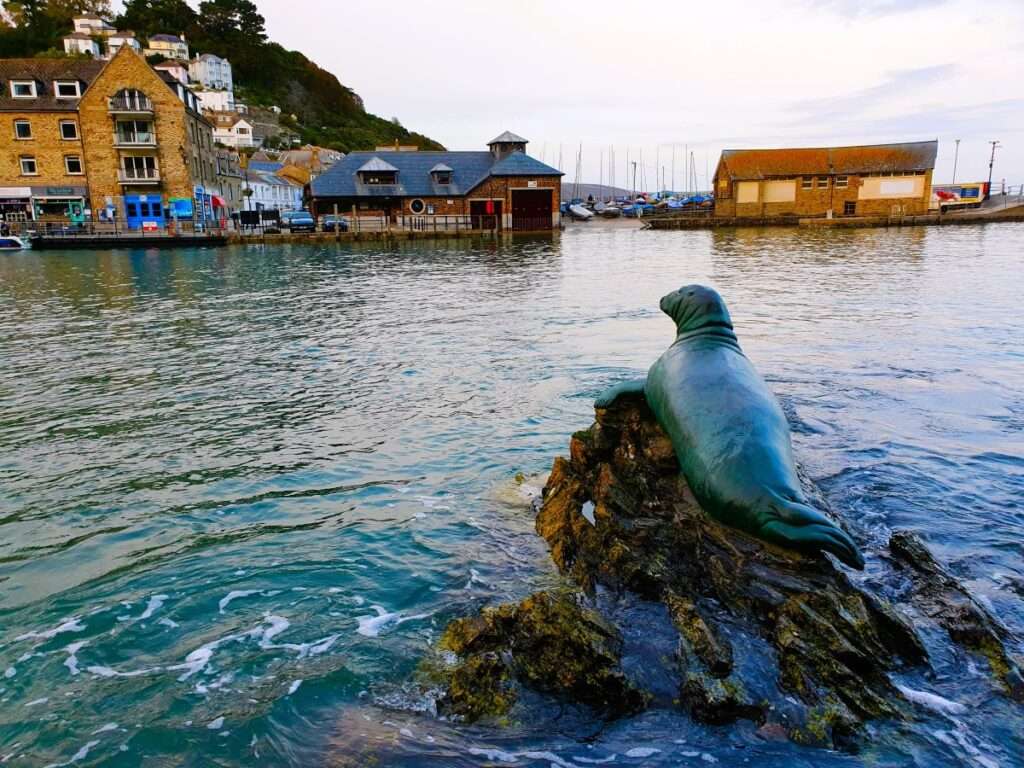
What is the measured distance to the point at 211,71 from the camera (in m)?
134

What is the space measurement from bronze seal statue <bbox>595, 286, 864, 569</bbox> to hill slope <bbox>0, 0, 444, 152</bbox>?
469ft

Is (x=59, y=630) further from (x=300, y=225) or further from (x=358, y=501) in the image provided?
(x=300, y=225)

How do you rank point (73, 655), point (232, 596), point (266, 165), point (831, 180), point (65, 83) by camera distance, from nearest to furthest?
point (73, 655) < point (232, 596) < point (65, 83) < point (831, 180) < point (266, 165)

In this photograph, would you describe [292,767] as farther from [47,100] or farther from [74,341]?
[47,100]

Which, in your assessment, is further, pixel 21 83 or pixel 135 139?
pixel 135 139

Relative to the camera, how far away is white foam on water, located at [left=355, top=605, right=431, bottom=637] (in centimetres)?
554

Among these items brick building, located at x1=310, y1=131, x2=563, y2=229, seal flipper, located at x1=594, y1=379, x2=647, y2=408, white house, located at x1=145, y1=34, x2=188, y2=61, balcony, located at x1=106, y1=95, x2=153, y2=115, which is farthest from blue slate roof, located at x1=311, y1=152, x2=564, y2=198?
white house, located at x1=145, y1=34, x2=188, y2=61

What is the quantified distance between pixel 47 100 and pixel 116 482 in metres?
61.8

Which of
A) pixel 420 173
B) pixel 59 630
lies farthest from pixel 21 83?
pixel 59 630

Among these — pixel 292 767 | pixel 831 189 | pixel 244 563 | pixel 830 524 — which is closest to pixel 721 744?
pixel 830 524

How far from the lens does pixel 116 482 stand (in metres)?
8.55

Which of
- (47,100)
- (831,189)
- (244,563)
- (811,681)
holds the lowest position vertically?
(244,563)

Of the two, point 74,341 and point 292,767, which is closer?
point 292,767

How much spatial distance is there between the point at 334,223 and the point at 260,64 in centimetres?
11136
